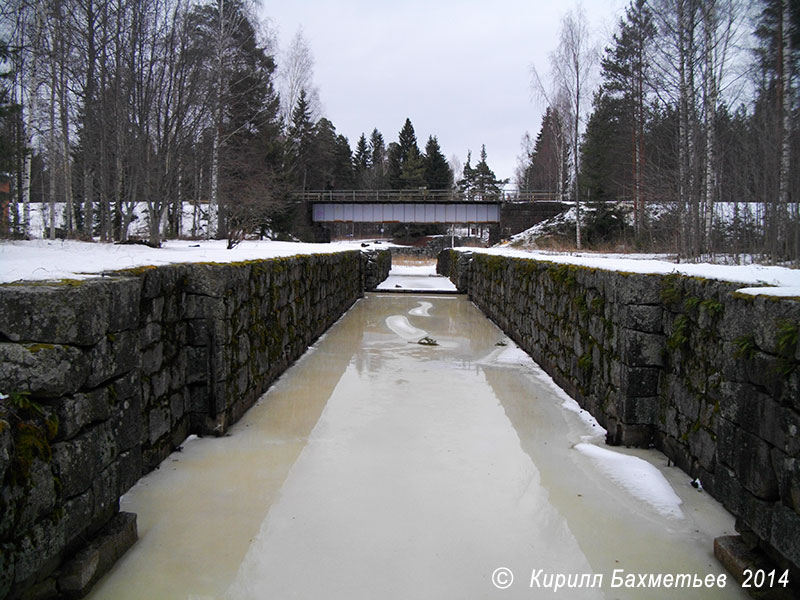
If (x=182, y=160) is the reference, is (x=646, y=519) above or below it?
below

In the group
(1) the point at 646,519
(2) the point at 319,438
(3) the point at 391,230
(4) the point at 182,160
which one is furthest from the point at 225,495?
(3) the point at 391,230

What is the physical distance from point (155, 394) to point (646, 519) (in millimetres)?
2858

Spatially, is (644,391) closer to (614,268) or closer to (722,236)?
(614,268)

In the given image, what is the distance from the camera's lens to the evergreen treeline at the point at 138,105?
10.2 m

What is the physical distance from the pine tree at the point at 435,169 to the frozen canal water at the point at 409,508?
203 feet

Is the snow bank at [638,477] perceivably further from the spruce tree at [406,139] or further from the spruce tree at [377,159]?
the spruce tree at [377,159]

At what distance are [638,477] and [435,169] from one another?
64.5 metres

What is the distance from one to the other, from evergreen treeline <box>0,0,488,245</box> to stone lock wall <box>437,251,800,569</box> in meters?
7.20

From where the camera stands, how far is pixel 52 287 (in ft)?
7.11

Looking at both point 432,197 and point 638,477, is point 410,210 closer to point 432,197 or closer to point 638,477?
point 432,197

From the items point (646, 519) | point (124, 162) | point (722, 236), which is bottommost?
point (646, 519)
